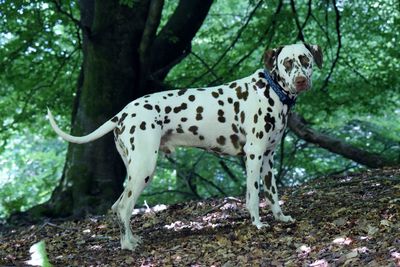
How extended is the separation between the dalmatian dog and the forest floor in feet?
1.20

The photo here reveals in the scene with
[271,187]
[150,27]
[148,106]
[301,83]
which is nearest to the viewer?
[301,83]

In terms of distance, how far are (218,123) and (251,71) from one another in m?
5.33

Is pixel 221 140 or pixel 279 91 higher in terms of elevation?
pixel 279 91

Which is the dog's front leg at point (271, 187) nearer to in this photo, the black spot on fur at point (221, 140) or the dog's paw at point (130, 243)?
the black spot on fur at point (221, 140)

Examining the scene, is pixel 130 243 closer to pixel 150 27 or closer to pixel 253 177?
pixel 253 177

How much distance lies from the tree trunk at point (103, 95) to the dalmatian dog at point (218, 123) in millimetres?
2775

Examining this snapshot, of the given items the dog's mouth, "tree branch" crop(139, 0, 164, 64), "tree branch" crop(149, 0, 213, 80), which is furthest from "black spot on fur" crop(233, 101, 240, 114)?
"tree branch" crop(149, 0, 213, 80)

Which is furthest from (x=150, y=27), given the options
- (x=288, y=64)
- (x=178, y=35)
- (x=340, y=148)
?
(x=340, y=148)

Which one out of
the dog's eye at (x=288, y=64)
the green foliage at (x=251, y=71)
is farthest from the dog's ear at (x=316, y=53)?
the green foliage at (x=251, y=71)

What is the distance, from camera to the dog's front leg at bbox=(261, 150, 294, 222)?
6344 mm

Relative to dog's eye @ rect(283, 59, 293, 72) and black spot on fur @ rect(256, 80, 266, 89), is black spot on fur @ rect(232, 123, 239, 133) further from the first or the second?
dog's eye @ rect(283, 59, 293, 72)

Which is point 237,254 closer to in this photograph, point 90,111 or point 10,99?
point 90,111

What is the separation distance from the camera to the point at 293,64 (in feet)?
19.6

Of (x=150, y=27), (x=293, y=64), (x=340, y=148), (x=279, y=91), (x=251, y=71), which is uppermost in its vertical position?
(x=150, y=27)
